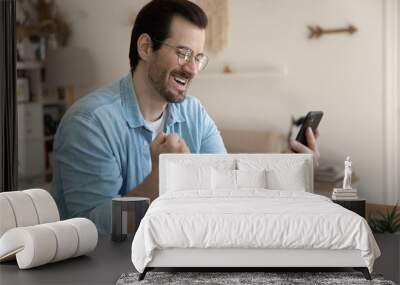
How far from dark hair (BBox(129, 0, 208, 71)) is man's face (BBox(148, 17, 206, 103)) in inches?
1.8

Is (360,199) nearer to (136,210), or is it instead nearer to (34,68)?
(136,210)

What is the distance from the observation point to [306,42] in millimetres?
6910

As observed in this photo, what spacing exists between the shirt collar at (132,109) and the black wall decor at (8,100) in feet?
3.47

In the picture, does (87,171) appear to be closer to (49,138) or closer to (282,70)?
(49,138)

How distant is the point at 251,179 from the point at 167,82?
132cm

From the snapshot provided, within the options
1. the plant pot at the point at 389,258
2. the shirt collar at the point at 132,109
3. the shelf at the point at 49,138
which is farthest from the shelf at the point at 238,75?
the plant pot at the point at 389,258

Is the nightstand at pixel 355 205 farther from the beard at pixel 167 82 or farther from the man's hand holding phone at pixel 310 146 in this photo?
the beard at pixel 167 82

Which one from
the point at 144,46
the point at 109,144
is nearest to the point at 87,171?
the point at 109,144

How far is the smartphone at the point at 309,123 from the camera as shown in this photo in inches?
274

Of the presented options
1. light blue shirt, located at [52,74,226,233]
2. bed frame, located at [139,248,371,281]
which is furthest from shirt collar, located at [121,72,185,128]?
bed frame, located at [139,248,371,281]

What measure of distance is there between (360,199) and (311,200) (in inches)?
37.6

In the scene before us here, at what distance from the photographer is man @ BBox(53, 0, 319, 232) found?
7055mm

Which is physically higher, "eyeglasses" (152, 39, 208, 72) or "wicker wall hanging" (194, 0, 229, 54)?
"wicker wall hanging" (194, 0, 229, 54)

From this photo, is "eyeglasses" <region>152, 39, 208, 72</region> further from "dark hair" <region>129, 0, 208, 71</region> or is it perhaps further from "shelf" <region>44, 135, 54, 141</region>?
"shelf" <region>44, 135, 54, 141</region>
